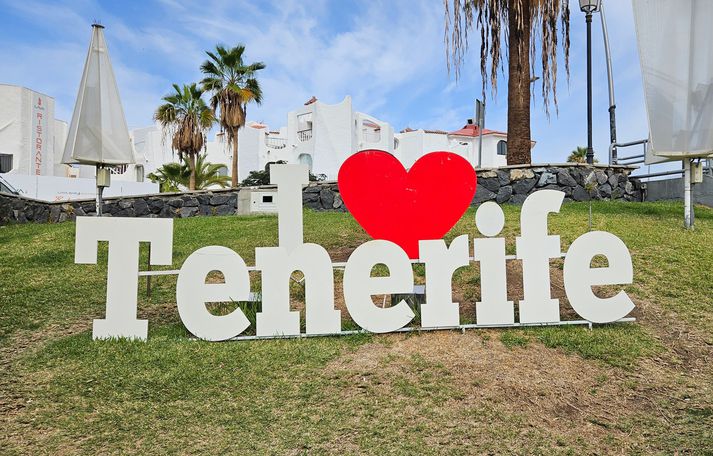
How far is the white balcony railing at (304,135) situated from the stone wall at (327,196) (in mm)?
15603

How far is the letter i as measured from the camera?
4.65 m

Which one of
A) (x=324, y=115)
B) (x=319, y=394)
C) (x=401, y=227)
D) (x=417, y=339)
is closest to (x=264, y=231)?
(x=401, y=227)

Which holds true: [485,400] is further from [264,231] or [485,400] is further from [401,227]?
[264,231]

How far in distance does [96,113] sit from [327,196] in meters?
7.08

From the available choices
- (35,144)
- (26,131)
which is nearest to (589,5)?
(26,131)

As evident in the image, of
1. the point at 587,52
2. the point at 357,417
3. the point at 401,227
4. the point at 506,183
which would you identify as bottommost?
the point at 357,417

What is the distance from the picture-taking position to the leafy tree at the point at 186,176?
97.7 feet

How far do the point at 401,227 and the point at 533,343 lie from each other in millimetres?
1667

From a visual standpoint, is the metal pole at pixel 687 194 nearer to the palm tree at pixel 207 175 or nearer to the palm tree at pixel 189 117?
the palm tree at pixel 189 117

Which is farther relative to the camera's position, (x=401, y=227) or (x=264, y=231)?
(x=264, y=231)

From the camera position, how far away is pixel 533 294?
4711 mm

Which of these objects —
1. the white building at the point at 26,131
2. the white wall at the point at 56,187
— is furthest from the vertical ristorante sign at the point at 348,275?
the white building at the point at 26,131

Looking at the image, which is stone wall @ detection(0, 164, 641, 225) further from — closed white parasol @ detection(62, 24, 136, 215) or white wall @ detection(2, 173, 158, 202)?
closed white parasol @ detection(62, 24, 136, 215)

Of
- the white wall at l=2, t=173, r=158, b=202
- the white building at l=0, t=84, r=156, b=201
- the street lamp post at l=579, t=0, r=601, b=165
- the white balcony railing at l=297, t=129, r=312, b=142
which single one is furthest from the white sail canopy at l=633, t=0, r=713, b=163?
the white balcony railing at l=297, t=129, r=312, b=142
